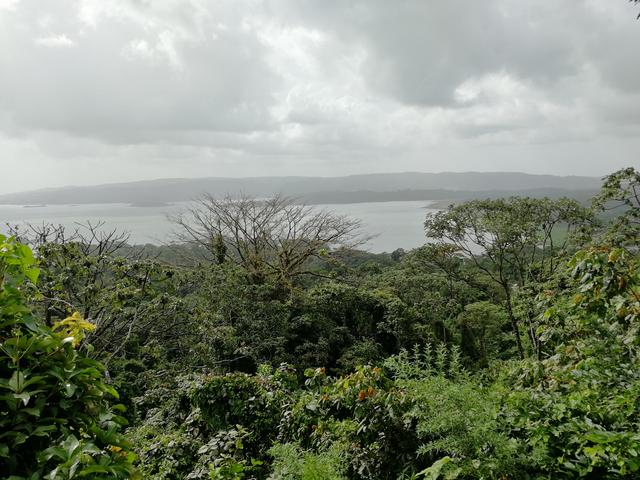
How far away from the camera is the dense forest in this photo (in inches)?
54.5

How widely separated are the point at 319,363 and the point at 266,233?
5791 mm

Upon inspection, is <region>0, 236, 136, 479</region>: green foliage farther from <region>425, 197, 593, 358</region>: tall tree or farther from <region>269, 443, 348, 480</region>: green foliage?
<region>425, 197, 593, 358</region>: tall tree

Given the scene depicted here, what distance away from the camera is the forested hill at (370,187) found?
91750mm

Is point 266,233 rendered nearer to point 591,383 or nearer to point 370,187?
point 591,383

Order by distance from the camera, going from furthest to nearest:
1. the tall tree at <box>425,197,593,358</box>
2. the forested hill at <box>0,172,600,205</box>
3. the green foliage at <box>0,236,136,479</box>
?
the forested hill at <box>0,172,600,205</box> < the tall tree at <box>425,197,593,358</box> < the green foliage at <box>0,236,136,479</box>

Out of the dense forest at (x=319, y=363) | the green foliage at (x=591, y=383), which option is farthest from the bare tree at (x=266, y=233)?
the green foliage at (x=591, y=383)

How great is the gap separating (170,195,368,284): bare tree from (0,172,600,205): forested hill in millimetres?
71849

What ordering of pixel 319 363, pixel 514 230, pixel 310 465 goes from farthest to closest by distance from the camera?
pixel 514 230 → pixel 319 363 → pixel 310 465

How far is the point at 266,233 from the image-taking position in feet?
48.5

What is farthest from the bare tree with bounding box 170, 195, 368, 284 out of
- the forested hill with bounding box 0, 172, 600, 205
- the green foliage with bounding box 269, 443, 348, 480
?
the forested hill with bounding box 0, 172, 600, 205

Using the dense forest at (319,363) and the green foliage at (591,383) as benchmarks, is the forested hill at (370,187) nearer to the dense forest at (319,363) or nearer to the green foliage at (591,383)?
the dense forest at (319,363)

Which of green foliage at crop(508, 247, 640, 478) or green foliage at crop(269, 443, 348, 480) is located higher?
green foliage at crop(508, 247, 640, 478)

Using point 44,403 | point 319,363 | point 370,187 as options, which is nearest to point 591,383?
point 44,403

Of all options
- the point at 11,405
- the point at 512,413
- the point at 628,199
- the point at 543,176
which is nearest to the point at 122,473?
the point at 11,405
